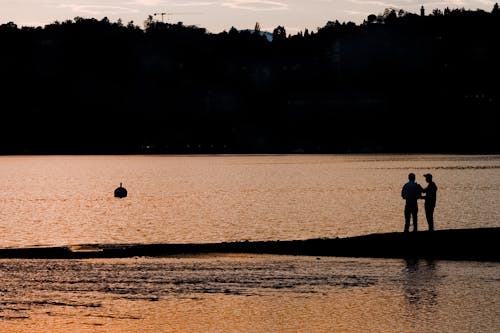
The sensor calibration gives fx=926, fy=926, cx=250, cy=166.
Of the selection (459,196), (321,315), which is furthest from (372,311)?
(459,196)

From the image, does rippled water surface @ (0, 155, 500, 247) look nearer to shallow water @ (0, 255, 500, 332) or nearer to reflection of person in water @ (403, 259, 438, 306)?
shallow water @ (0, 255, 500, 332)

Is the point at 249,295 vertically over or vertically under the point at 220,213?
over

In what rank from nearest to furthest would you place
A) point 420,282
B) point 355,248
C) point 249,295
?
point 249,295
point 420,282
point 355,248

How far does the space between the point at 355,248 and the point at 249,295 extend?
1126 cm

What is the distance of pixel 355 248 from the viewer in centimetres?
3888

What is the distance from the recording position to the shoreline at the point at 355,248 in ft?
121

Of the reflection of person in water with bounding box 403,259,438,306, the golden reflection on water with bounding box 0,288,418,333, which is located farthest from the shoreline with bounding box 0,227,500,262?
the golden reflection on water with bounding box 0,288,418,333

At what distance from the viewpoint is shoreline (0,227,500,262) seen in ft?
121

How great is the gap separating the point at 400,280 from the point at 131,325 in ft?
36.1

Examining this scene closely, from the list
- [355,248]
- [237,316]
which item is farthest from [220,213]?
[237,316]

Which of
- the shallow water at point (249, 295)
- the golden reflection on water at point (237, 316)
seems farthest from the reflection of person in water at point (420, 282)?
the golden reflection on water at point (237, 316)

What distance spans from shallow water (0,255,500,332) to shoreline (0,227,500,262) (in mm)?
1331

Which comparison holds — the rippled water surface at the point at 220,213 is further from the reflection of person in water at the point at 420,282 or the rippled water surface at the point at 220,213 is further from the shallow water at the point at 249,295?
the reflection of person in water at the point at 420,282

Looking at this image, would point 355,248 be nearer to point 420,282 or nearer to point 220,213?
point 420,282
